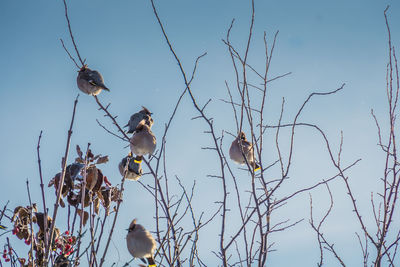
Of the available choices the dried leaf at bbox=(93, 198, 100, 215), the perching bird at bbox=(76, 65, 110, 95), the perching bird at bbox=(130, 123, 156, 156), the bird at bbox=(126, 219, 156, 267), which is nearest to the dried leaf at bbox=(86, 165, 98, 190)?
the dried leaf at bbox=(93, 198, 100, 215)

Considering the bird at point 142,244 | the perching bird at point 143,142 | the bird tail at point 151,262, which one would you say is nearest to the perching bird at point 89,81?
the perching bird at point 143,142

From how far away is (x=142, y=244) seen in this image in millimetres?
2723

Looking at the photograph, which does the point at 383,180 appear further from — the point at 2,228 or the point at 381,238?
the point at 2,228

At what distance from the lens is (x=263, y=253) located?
7.03 feet

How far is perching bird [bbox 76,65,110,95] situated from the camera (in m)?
4.06

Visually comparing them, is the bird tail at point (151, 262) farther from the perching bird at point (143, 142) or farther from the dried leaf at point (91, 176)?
the perching bird at point (143, 142)

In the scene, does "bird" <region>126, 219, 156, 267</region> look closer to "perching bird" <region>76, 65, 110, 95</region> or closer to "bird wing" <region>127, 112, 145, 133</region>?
"bird wing" <region>127, 112, 145, 133</region>

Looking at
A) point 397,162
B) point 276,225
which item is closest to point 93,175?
point 276,225

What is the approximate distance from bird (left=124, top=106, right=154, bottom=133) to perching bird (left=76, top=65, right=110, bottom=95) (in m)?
0.44

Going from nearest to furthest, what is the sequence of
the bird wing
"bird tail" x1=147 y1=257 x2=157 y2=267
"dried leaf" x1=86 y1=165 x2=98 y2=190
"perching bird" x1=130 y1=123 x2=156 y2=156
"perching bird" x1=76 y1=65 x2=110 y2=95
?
"bird tail" x1=147 y1=257 x2=157 y2=267 < "dried leaf" x1=86 y1=165 x2=98 y2=190 < "perching bird" x1=130 y1=123 x2=156 y2=156 < the bird wing < "perching bird" x1=76 y1=65 x2=110 y2=95

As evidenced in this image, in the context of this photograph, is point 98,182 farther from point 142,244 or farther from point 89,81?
point 89,81

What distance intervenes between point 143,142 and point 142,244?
1.13m

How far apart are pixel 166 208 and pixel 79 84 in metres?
2.00

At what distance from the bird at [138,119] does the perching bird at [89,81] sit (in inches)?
17.1
